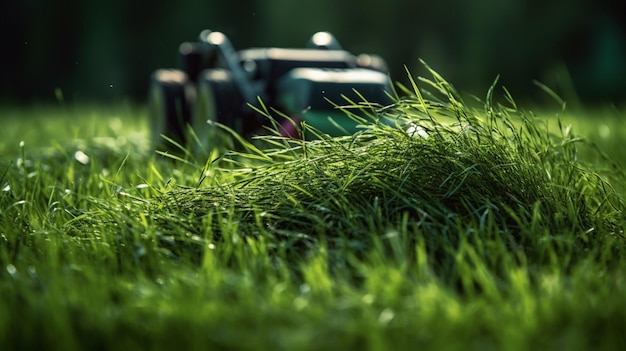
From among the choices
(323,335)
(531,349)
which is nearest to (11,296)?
(323,335)

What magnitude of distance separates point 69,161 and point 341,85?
114cm

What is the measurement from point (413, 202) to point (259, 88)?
2.03m

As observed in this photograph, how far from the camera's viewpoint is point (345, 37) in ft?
32.9

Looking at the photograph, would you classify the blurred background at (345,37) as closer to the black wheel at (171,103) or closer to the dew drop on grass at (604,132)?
the dew drop on grass at (604,132)

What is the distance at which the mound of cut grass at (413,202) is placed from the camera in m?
2.12

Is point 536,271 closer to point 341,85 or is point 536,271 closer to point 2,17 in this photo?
point 341,85

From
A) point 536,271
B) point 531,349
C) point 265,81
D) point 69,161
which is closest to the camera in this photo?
point 531,349

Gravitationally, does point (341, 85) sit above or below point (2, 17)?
above

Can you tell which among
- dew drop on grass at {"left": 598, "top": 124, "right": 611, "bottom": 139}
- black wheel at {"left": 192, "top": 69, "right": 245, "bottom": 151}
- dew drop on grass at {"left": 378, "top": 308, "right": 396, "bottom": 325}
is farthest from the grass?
dew drop on grass at {"left": 598, "top": 124, "right": 611, "bottom": 139}

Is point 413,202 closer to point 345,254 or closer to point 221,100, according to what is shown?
point 345,254

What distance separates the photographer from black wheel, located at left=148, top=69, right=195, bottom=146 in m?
4.78

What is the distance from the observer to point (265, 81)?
433 centimetres

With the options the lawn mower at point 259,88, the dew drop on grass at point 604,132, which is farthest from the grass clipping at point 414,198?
the dew drop on grass at point 604,132

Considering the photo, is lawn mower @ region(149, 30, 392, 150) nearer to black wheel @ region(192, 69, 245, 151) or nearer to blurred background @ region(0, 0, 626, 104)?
black wheel @ region(192, 69, 245, 151)
